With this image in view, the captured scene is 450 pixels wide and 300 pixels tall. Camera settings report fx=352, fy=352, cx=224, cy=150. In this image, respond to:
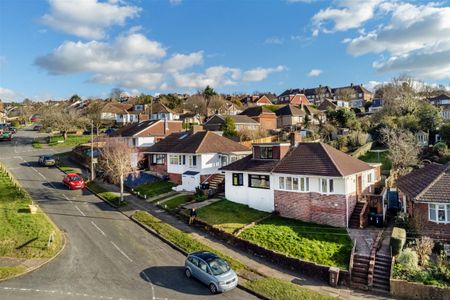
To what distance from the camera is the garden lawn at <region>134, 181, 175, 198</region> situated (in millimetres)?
39500

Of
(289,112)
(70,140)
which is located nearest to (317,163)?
(289,112)

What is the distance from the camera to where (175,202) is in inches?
1396

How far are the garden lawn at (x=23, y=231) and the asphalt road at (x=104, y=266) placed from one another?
1.09 m

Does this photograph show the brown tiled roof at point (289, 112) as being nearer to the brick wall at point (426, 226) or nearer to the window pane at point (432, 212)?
the brick wall at point (426, 226)

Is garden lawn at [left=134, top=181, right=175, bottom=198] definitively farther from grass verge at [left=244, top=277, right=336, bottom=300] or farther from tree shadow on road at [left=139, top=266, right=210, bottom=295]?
grass verge at [left=244, top=277, right=336, bottom=300]

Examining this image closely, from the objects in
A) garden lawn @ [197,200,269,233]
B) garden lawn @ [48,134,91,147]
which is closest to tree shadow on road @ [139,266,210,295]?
garden lawn @ [197,200,269,233]

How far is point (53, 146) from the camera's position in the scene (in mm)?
70375

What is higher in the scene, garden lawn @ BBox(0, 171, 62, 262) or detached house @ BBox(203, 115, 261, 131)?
detached house @ BBox(203, 115, 261, 131)

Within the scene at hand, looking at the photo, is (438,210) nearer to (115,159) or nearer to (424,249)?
(424,249)

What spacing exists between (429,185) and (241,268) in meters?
15.0

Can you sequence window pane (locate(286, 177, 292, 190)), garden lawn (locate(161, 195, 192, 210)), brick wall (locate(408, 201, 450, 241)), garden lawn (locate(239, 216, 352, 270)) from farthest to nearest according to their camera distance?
garden lawn (locate(161, 195, 192, 210)), window pane (locate(286, 177, 292, 190)), brick wall (locate(408, 201, 450, 241)), garden lawn (locate(239, 216, 352, 270))

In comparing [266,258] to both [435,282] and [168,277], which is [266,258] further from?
[435,282]

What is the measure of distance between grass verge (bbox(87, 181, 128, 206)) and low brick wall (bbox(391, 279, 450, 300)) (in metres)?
25.4

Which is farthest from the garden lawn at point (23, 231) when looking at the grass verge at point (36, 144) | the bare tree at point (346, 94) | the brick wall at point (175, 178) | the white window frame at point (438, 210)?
the bare tree at point (346, 94)
